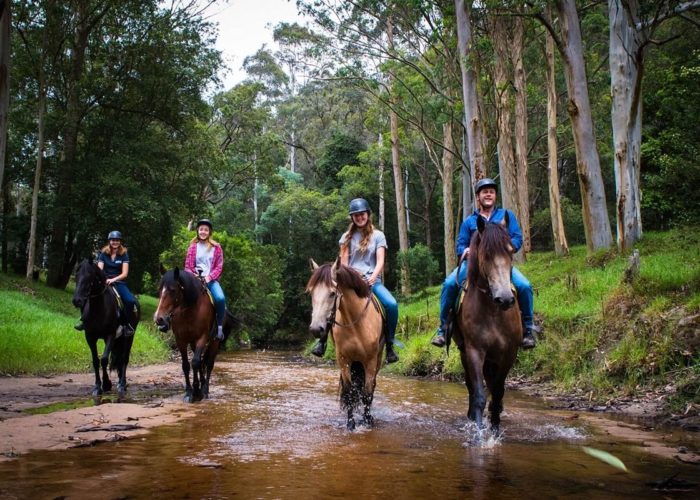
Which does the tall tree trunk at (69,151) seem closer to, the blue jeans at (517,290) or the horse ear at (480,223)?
the blue jeans at (517,290)

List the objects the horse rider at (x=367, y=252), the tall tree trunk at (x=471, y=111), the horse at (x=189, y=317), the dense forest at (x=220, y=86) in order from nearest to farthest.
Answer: the horse rider at (x=367, y=252)
the horse at (x=189, y=317)
the tall tree trunk at (x=471, y=111)
the dense forest at (x=220, y=86)

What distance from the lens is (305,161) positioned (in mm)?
60750

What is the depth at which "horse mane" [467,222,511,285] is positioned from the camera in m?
5.82

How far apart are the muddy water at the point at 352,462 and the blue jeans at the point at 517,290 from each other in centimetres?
129

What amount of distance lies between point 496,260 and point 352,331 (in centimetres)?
202

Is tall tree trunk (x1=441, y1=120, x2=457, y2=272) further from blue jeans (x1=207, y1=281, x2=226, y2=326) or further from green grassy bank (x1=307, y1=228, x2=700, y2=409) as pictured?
blue jeans (x1=207, y1=281, x2=226, y2=326)

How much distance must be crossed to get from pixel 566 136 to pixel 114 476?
34140 millimetres

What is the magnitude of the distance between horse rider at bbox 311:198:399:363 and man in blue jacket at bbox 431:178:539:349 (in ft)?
2.45

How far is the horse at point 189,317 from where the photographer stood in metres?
8.54

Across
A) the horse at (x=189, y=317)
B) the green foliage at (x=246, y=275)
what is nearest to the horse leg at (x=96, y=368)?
the horse at (x=189, y=317)

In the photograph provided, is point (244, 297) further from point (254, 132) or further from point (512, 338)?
point (512, 338)

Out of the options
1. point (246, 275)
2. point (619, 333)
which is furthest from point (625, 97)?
point (246, 275)

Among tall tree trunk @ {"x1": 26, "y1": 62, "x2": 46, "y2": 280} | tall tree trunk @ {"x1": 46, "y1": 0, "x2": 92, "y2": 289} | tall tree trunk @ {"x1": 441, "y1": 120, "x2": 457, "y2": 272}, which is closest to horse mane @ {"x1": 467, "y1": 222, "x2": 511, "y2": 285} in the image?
tall tree trunk @ {"x1": 26, "y1": 62, "x2": 46, "y2": 280}

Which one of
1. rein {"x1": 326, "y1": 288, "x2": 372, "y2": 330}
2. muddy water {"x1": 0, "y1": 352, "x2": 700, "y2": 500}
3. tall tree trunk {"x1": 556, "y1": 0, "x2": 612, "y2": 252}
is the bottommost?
muddy water {"x1": 0, "y1": 352, "x2": 700, "y2": 500}
